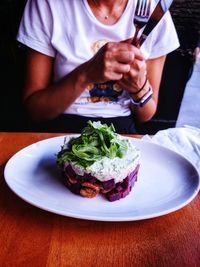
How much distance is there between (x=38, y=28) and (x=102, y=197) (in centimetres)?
72

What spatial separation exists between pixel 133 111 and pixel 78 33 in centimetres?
36

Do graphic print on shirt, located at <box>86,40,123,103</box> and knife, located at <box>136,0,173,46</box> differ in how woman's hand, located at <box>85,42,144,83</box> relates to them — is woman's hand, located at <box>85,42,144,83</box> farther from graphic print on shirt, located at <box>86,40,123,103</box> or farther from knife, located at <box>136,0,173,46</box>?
graphic print on shirt, located at <box>86,40,123,103</box>

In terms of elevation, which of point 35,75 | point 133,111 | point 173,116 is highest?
point 35,75

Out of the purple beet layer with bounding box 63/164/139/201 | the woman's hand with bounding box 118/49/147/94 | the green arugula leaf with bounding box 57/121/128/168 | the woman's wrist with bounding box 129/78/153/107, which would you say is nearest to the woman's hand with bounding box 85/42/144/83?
the woman's hand with bounding box 118/49/147/94

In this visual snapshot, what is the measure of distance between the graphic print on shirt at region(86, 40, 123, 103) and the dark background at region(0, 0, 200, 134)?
1.48 ft

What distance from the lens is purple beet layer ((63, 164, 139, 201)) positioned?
0.66 meters

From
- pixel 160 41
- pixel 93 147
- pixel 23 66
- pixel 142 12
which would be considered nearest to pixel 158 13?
pixel 142 12

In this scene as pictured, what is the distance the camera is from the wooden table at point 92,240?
517 millimetres

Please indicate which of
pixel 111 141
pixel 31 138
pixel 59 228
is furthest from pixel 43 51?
pixel 59 228

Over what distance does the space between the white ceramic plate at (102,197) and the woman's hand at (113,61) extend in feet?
0.70

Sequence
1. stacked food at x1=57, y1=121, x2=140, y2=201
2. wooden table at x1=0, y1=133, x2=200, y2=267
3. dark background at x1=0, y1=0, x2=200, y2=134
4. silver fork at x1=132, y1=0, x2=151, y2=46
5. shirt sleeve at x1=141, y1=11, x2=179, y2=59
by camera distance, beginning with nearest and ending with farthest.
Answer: wooden table at x1=0, y1=133, x2=200, y2=267 → stacked food at x1=57, y1=121, x2=140, y2=201 → silver fork at x1=132, y1=0, x2=151, y2=46 → shirt sleeve at x1=141, y1=11, x2=179, y2=59 → dark background at x1=0, y1=0, x2=200, y2=134

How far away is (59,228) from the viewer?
1.92ft

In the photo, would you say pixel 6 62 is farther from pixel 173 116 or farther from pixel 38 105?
pixel 173 116

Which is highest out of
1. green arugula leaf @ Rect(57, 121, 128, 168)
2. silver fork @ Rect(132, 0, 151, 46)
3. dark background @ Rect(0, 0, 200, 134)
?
silver fork @ Rect(132, 0, 151, 46)
